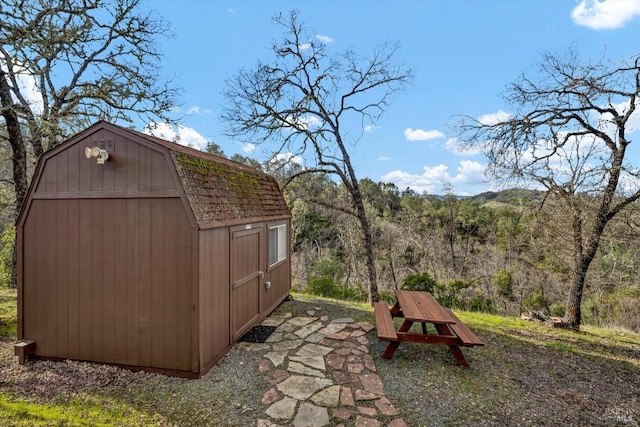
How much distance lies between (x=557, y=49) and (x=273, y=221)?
6.31 m

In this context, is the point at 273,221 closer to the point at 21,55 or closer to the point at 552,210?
the point at 21,55

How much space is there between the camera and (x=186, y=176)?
3.60 metres

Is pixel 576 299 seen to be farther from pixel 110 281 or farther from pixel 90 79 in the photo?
pixel 90 79

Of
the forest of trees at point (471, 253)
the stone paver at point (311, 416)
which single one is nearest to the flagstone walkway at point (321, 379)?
the stone paver at point (311, 416)

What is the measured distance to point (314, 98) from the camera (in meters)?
7.38

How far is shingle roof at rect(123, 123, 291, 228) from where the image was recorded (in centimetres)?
359

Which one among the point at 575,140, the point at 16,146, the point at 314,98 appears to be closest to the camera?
the point at 575,140

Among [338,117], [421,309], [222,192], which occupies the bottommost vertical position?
[421,309]

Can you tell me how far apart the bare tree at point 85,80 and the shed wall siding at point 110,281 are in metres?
3.72

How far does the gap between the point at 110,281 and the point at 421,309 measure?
4064mm

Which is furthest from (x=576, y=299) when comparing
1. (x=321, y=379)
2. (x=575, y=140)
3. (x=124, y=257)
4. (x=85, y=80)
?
(x=85, y=80)

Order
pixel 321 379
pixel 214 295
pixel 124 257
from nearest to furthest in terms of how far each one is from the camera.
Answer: pixel 321 379
pixel 124 257
pixel 214 295

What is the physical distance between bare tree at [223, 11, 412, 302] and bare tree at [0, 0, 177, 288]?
2.50 meters

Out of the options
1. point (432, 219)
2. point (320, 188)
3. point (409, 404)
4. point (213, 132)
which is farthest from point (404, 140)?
point (409, 404)
